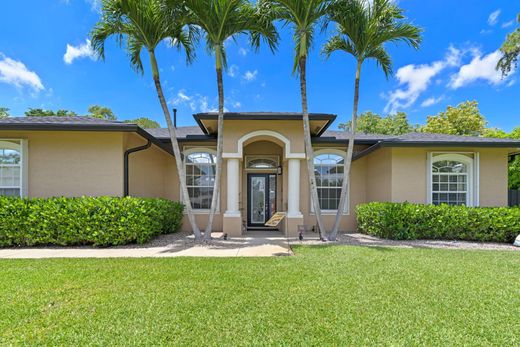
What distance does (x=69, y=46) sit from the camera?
15.2 metres

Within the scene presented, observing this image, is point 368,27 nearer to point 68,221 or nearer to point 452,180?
point 452,180

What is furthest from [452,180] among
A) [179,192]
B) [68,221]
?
[68,221]

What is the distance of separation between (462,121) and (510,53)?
12.3 m

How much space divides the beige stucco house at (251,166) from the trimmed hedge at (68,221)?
1.04 meters

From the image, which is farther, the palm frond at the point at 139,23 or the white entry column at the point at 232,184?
the white entry column at the point at 232,184

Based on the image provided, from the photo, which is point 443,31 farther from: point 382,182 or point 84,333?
point 84,333

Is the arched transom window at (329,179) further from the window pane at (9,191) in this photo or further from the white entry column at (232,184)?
the window pane at (9,191)

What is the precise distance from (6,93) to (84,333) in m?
24.5

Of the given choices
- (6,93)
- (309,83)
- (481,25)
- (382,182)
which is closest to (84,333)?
(309,83)

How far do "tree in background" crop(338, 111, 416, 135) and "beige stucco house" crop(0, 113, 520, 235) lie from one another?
25110mm

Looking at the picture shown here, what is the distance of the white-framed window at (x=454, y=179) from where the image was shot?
33.2 ft

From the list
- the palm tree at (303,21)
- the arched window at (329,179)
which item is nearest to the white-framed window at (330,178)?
the arched window at (329,179)

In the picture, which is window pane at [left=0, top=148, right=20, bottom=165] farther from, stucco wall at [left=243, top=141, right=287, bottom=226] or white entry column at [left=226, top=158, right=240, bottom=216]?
stucco wall at [left=243, top=141, right=287, bottom=226]

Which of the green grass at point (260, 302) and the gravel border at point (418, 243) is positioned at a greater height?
the green grass at point (260, 302)
